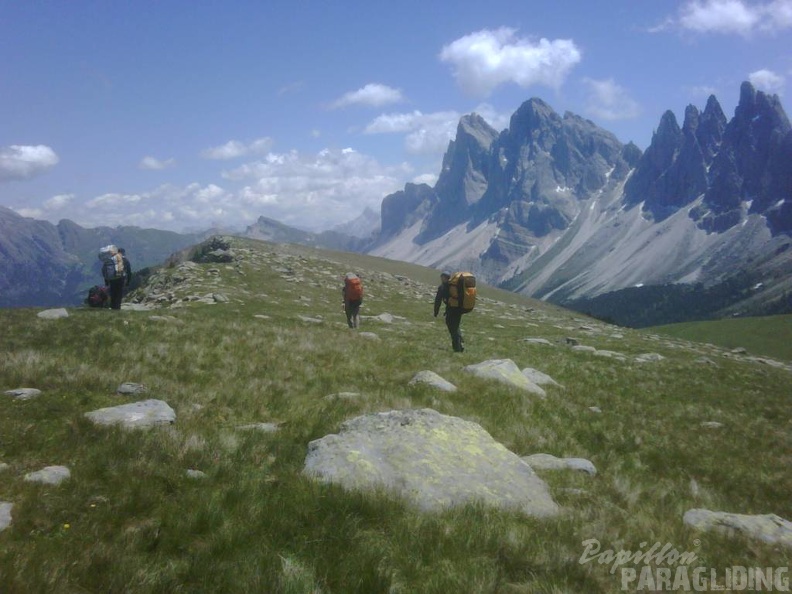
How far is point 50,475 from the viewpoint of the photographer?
5523 millimetres

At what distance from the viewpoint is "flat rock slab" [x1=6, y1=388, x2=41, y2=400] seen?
8055 millimetres

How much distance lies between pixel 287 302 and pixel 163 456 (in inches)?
1369

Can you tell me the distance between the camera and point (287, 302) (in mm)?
40625

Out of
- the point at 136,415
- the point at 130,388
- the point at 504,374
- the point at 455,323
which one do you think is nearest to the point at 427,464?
the point at 136,415

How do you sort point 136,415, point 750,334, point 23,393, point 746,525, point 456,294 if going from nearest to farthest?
point 746,525
point 136,415
point 23,393
point 456,294
point 750,334

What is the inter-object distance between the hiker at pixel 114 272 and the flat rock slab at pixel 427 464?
19.7 m

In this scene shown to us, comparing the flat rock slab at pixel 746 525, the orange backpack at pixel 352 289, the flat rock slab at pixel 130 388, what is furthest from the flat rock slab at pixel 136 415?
the orange backpack at pixel 352 289

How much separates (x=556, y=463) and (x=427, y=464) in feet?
10.2

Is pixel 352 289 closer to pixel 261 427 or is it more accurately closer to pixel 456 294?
pixel 456 294

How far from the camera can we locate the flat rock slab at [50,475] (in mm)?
5375

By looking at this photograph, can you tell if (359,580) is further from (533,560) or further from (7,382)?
(7,382)

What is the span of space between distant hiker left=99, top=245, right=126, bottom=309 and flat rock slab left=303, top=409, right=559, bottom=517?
19.7 metres

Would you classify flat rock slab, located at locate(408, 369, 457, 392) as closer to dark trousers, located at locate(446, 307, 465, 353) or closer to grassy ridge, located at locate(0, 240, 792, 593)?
grassy ridge, located at locate(0, 240, 792, 593)

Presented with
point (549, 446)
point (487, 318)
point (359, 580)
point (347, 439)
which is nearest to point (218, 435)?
point (347, 439)
